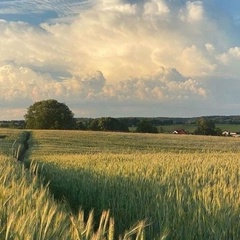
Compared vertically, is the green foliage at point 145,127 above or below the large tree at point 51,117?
below

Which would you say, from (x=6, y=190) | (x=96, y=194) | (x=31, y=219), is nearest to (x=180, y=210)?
(x=6, y=190)

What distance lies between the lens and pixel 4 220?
145 inches

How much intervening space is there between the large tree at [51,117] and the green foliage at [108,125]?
15.1ft

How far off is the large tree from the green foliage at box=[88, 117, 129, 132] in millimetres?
4610

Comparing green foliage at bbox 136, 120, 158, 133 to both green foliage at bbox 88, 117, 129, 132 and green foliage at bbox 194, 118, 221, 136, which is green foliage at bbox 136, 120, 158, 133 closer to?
green foliage at bbox 88, 117, 129, 132

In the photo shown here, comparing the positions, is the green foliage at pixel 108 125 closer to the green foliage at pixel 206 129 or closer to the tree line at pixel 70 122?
the tree line at pixel 70 122

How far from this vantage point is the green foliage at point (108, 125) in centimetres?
8938

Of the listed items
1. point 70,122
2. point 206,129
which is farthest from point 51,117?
point 206,129

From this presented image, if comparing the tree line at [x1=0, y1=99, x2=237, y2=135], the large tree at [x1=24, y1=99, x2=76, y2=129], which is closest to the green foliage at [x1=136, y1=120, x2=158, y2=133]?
the tree line at [x1=0, y1=99, x2=237, y2=135]

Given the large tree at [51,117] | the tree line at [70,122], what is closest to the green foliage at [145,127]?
the tree line at [70,122]

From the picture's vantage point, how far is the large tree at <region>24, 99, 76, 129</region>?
86.7 meters

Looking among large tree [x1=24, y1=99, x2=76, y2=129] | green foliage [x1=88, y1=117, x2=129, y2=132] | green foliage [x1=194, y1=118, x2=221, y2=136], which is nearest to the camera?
green foliage [x1=194, y1=118, x2=221, y2=136]

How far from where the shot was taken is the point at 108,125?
89.8 metres

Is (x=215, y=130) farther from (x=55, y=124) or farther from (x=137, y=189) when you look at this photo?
(x=137, y=189)
